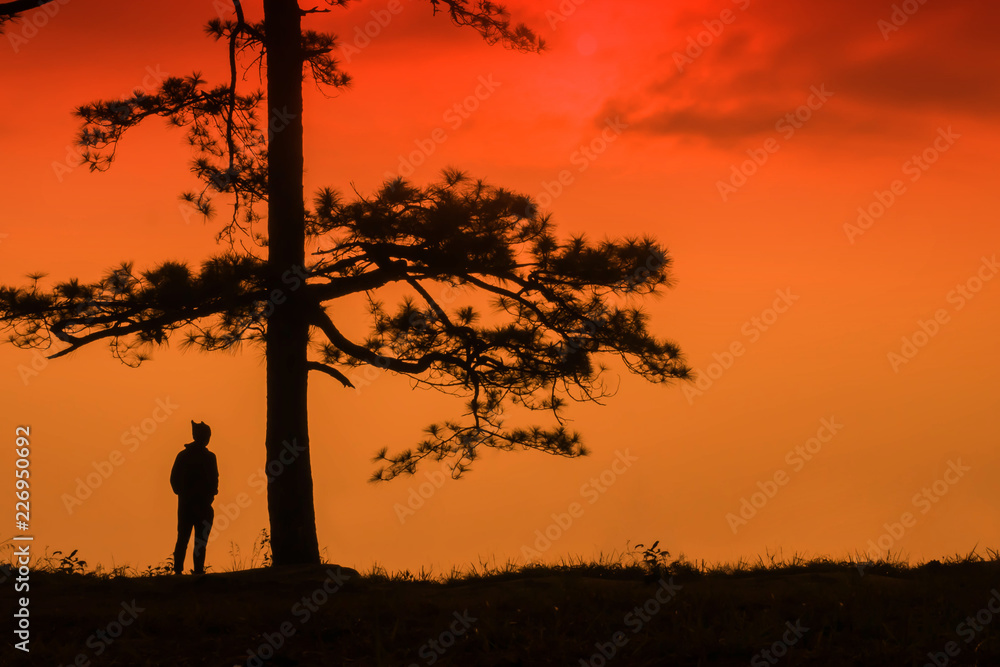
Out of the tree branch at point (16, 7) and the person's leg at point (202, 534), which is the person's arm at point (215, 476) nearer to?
the person's leg at point (202, 534)

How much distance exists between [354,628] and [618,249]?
4984 mm

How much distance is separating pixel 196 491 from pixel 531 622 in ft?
19.1

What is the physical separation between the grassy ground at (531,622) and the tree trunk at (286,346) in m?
1.81

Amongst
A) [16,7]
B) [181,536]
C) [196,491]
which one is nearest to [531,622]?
[196,491]

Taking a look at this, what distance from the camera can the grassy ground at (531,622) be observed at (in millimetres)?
5645

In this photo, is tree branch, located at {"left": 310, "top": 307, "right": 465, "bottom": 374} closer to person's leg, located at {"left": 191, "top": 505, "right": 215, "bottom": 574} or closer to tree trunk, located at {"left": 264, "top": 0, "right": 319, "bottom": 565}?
tree trunk, located at {"left": 264, "top": 0, "right": 319, "bottom": 565}

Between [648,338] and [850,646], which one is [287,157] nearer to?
[648,338]

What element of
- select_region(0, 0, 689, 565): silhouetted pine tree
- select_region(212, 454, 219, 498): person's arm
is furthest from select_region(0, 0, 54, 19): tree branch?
select_region(212, 454, 219, 498): person's arm

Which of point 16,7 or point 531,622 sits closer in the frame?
point 531,622

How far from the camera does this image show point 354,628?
6.26m

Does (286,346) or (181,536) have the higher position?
(286,346)

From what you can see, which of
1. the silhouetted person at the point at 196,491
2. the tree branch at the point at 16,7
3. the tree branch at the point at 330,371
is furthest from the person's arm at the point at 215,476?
the tree branch at the point at 16,7

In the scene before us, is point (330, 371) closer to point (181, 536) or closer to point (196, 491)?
point (196, 491)

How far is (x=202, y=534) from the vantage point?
10.8m
